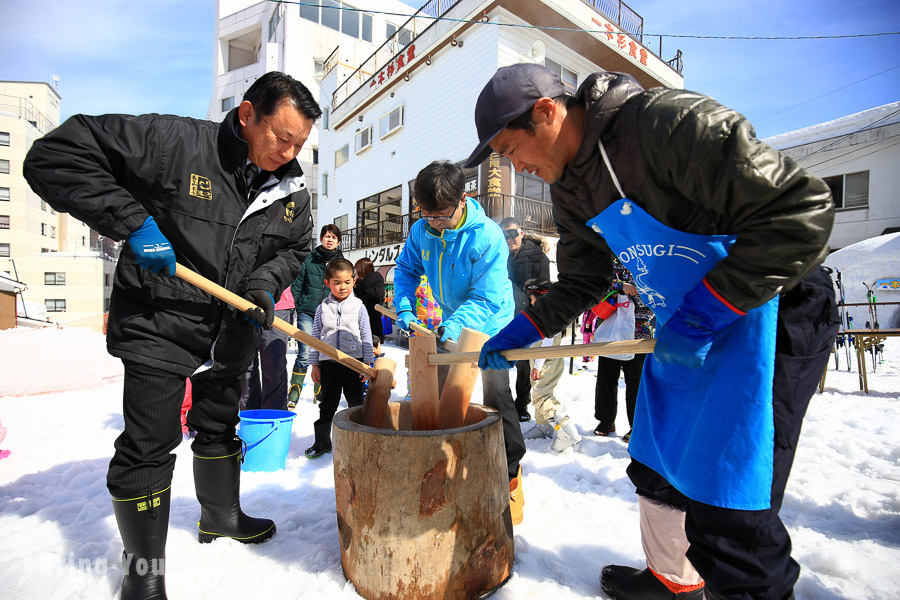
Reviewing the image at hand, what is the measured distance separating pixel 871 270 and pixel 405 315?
15.4 m

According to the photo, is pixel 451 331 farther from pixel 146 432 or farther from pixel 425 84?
pixel 425 84

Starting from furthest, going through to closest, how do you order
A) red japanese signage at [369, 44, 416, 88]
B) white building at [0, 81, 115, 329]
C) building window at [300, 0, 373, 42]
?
white building at [0, 81, 115, 329]
building window at [300, 0, 373, 42]
red japanese signage at [369, 44, 416, 88]

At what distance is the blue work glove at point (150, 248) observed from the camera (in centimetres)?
154

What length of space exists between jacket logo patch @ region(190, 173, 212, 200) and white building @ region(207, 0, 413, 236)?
20.5 m

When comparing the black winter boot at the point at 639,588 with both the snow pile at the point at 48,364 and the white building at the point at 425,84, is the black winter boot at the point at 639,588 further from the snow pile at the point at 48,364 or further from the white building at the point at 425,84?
the white building at the point at 425,84

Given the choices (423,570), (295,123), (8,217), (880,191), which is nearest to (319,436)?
(423,570)

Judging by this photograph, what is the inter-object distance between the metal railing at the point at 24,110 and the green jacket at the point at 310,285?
39969 mm

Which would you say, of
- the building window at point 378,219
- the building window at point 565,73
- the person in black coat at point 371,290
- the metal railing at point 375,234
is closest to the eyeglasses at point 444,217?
the person in black coat at point 371,290

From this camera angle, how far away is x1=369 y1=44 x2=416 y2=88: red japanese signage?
44.3ft

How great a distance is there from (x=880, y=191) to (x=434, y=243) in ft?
59.0

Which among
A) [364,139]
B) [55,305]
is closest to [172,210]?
[364,139]

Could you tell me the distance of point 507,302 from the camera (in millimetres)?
2750

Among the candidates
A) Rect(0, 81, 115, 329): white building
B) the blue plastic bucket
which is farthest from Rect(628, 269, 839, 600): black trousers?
Rect(0, 81, 115, 329): white building

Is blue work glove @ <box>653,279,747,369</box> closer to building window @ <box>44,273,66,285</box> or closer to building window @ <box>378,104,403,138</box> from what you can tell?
building window @ <box>378,104,403,138</box>
